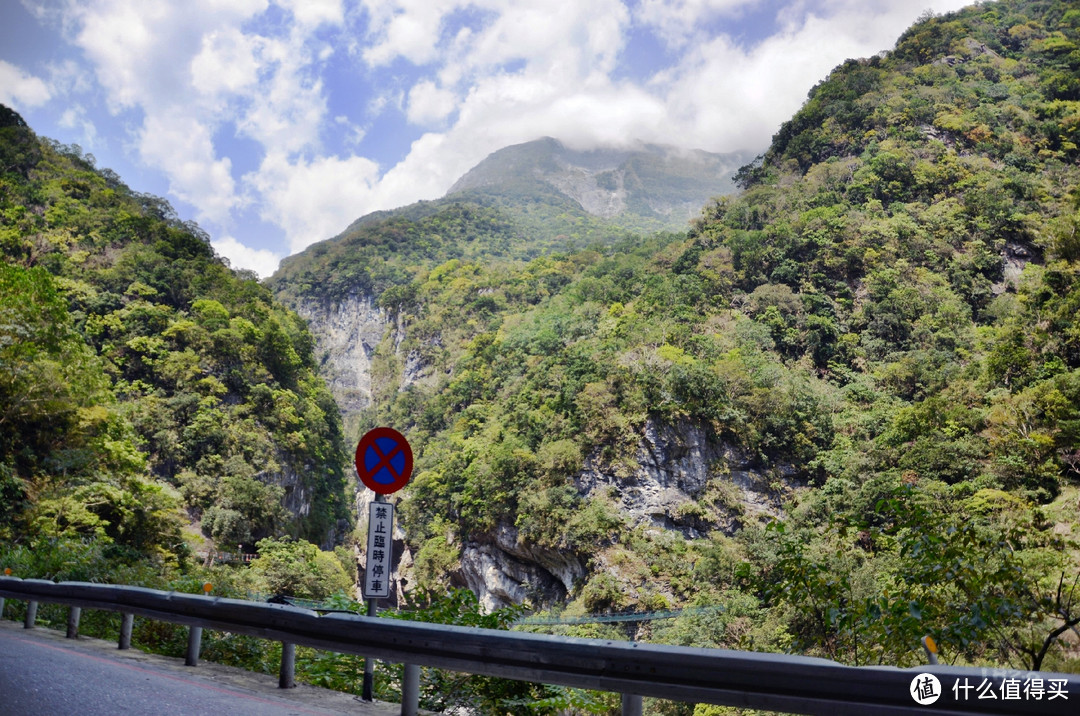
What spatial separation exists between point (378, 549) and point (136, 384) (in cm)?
3954

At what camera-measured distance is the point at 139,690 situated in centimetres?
383

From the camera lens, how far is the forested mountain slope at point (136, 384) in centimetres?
2084

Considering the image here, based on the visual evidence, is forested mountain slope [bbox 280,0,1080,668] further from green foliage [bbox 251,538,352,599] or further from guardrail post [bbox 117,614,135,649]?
green foliage [bbox 251,538,352,599]

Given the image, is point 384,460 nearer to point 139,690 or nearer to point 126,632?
point 139,690

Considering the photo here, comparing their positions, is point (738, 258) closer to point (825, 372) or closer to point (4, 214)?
point (825, 372)

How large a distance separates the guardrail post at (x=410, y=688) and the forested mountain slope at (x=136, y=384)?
1906 centimetres

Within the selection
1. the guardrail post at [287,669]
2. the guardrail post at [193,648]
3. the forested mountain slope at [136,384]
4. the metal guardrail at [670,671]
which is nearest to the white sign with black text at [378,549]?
the metal guardrail at [670,671]

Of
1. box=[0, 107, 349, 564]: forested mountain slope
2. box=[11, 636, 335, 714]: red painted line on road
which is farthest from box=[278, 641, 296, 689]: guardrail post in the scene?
box=[0, 107, 349, 564]: forested mountain slope

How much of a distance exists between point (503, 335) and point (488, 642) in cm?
5858

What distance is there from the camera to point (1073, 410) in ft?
82.3

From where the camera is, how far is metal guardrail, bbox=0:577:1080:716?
2023 mm

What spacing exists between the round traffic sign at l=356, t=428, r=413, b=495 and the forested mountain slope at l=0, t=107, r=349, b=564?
1826 cm

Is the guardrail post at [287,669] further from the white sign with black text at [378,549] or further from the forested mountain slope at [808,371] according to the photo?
the forested mountain slope at [808,371]

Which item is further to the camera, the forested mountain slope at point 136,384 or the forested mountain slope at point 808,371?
the forested mountain slope at point 808,371
